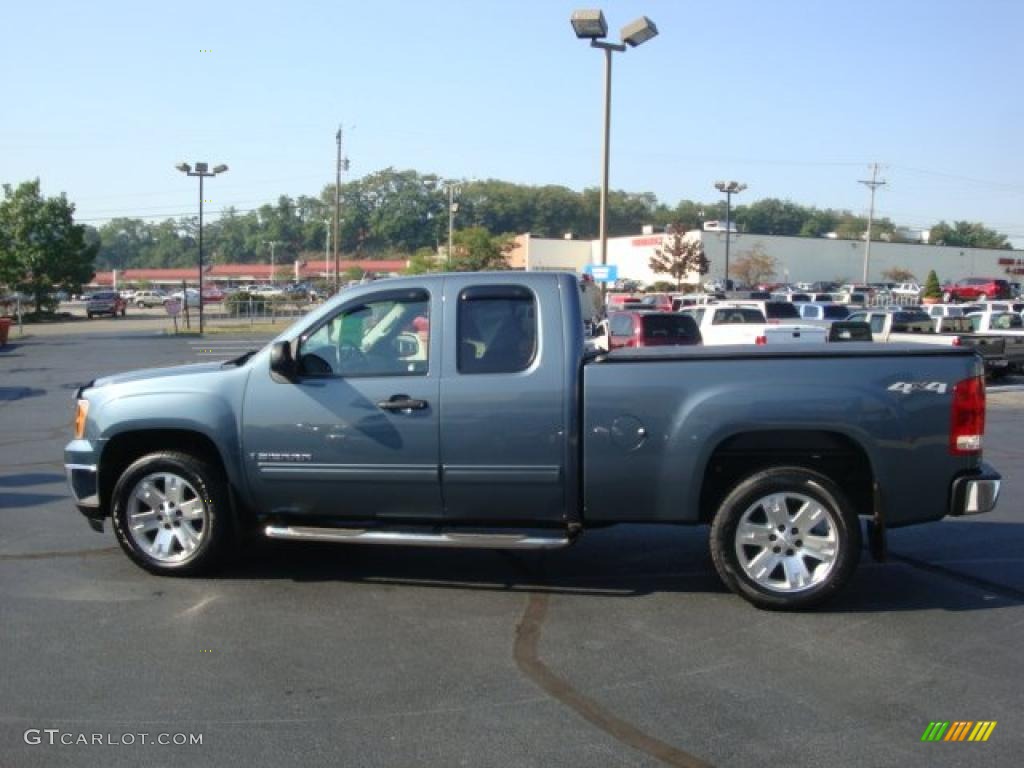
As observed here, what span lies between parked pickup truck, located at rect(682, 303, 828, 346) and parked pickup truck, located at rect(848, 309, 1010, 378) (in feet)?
6.28

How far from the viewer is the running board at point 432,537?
5871 millimetres

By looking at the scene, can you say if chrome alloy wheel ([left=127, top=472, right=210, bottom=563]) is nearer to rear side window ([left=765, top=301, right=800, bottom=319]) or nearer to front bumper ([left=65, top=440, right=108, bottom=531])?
front bumper ([left=65, top=440, right=108, bottom=531])

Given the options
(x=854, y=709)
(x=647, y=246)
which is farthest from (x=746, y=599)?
(x=647, y=246)

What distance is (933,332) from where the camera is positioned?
933 inches

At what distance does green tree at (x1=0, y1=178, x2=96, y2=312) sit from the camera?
55625 mm

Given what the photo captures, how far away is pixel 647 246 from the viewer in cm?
9562

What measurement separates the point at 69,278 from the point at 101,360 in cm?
3194

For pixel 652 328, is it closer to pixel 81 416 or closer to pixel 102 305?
pixel 81 416

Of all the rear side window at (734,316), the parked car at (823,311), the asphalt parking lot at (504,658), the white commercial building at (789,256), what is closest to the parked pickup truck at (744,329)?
the rear side window at (734,316)

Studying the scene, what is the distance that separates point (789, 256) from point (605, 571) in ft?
316

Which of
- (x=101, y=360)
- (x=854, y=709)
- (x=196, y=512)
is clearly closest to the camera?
(x=854, y=709)

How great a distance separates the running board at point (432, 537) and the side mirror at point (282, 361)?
37.4 inches

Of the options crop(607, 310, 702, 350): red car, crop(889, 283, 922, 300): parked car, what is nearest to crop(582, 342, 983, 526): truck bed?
crop(607, 310, 702, 350): red car

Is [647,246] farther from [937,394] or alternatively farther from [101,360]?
[937,394]
